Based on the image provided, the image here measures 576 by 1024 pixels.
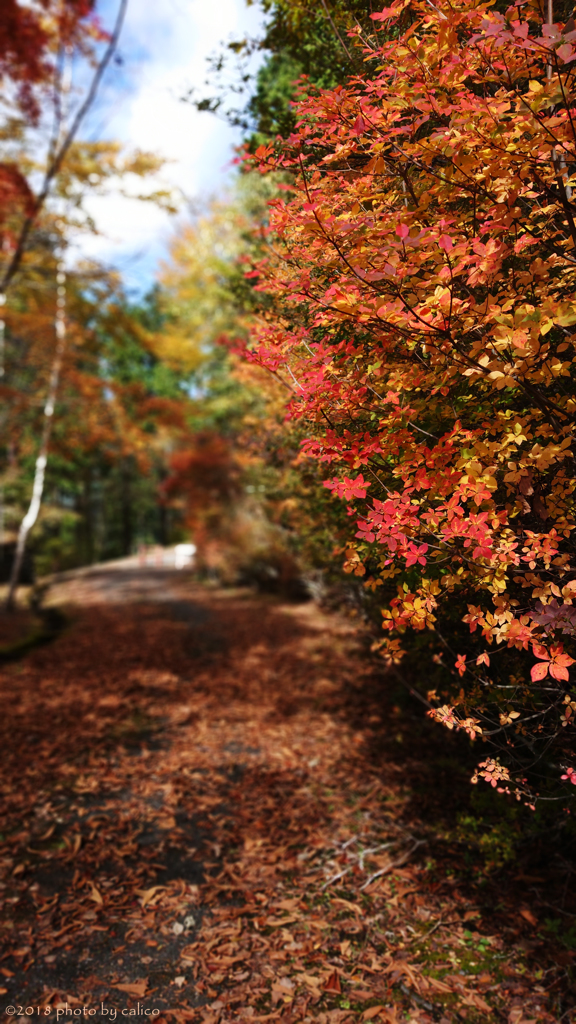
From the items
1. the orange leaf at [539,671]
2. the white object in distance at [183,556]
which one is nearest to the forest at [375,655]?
the orange leaf at [539,671]

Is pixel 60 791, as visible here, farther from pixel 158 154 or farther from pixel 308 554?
pixel 158 154

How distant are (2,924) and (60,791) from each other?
4.69 ft

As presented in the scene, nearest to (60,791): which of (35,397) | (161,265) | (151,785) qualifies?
(151,785)

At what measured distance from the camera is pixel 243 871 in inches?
135

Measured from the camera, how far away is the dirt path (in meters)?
2.53

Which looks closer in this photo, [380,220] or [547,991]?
[380,220]

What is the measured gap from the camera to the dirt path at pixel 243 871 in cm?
253

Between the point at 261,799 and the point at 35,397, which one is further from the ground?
the point at 35,397

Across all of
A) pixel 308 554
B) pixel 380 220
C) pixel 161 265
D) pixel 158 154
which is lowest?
pixel 308 554

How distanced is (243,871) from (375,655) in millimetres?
2097

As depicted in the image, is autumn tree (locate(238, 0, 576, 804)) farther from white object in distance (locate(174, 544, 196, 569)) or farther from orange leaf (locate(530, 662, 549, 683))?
white object in distance (locate(174, 544, 196, 569))

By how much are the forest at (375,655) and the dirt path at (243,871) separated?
21 mm

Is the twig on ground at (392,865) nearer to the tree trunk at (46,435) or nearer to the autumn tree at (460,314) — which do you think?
the autumn tree at (460,314)

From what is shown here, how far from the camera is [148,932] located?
2.92 metres
